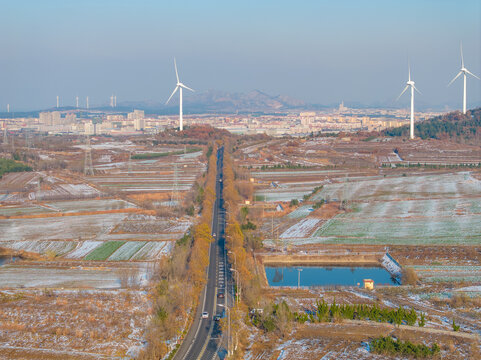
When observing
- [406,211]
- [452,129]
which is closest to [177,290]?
[406,211]

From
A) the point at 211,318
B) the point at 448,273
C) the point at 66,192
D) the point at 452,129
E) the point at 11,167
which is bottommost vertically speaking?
the point at 211,318

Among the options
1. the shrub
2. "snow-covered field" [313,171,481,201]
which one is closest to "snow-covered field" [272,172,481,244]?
"snow-covered field" [313,171,481,201]

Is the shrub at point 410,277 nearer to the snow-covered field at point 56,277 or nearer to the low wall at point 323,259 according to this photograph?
the low wall at point 323,259

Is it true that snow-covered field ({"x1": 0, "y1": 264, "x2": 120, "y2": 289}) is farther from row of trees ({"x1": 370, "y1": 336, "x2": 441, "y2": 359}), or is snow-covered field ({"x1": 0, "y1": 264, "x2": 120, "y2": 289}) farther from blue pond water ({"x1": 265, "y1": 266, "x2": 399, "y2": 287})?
row of trees ({"x1": 370, "y1": 336, "x2": 441, "y2": 359})

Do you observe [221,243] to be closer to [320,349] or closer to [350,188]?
[320,349]

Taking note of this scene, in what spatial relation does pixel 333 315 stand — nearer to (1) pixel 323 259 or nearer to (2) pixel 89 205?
(1) pixel 323 259

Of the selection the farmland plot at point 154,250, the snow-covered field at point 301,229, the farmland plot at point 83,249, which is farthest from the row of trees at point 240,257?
the farmland plot at point 83,249
